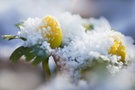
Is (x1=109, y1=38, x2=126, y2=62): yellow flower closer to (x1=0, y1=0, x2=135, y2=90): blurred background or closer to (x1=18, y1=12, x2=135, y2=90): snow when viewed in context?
(x1=18, y1=12, x2=135, y2=90): snow

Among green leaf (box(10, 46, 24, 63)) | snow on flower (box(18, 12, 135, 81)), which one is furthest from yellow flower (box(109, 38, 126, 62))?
green leaf (box(10, 46, 24, 63))

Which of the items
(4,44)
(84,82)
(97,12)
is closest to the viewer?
(84,82)

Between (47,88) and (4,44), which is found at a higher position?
(4,44)

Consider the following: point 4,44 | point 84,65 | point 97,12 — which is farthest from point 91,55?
point 97,12

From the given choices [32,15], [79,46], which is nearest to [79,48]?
[79,46]

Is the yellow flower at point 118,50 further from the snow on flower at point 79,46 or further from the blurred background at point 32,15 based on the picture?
the blurred background at point 32,15

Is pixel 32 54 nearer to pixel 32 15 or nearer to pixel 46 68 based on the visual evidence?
pixel 46 68

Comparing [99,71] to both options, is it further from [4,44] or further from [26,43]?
[4,44]
